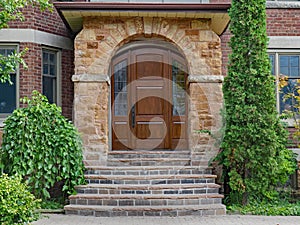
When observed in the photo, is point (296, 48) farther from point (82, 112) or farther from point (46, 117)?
point (46, 117)

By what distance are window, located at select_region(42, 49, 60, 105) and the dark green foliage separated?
4527 mm

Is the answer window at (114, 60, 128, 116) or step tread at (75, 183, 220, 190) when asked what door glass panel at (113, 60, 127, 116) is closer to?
window at (114, 60, 128, 116)

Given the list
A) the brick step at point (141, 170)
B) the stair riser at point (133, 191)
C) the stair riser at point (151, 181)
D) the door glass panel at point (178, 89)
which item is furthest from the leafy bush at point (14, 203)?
the door glass panel at point (178, 89)

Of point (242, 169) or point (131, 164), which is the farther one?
point (131, 164)

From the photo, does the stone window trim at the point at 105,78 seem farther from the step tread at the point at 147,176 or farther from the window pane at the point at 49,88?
the step tread at the point at 147,176

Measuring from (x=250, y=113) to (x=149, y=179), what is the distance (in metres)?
2.46

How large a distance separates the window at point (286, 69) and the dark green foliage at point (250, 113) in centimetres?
265

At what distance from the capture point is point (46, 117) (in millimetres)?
8781

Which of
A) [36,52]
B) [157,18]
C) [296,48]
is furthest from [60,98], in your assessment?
[296,48]

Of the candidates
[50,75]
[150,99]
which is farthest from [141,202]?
[50,75]

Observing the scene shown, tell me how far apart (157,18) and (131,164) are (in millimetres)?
3369

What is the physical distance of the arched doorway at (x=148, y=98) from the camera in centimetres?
1123

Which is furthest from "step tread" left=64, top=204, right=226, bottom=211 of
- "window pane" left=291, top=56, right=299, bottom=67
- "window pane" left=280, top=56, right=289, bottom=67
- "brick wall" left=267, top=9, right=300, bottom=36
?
"brick wall" left=267, top=9, right=300, bottom=36

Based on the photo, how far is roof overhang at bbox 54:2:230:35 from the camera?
364 inches
